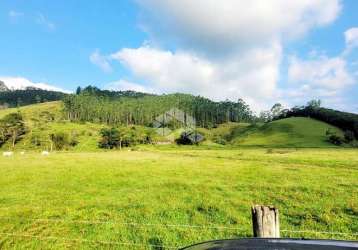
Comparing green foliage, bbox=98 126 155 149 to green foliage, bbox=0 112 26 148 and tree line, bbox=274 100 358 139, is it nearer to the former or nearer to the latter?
green foliage, bbox=0 112 26 148

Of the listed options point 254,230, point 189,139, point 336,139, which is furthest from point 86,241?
point 189,139

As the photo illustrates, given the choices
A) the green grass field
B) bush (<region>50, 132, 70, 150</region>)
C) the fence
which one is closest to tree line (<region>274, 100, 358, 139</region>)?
bush (<region>50, 132, 70, 150</region>)

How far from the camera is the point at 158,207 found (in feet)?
60.0

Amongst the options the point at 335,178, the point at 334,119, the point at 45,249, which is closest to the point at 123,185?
the point at 45,249

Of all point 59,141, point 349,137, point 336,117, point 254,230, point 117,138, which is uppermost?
point 336,117

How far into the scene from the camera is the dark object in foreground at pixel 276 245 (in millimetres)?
4266

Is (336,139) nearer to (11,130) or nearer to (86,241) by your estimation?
(86,241)

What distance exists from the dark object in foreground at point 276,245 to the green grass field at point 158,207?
717 centimetres

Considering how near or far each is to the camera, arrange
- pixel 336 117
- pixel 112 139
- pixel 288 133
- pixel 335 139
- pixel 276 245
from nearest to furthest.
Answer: pixel 276 245, pixel 335 139, pixel 112 139, pixel 288 133, pixel 336 117

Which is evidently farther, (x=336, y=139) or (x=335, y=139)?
(x=335, y=139)

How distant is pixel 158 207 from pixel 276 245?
1432cm

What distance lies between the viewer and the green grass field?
13578mm

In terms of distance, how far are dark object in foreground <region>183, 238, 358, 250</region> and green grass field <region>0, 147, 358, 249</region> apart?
717 cm

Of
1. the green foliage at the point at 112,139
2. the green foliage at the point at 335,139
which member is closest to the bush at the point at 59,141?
the green foliage at the point at 112,139
